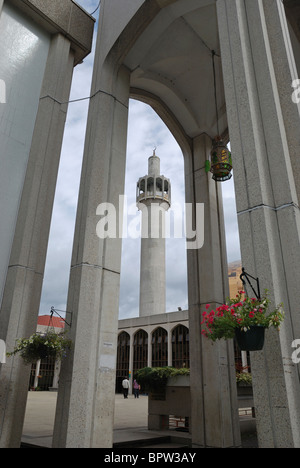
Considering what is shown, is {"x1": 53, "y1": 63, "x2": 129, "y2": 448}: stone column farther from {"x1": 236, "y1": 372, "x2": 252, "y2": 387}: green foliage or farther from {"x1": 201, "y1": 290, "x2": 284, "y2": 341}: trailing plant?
{"x1": 236, "y1": 372, "x2": 252, "y2": 387}: green foliage

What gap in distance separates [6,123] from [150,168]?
111 ft

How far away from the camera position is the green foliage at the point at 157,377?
9.49 metres

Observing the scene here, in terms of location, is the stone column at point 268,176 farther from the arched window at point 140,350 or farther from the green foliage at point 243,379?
the arched window at point 140,350

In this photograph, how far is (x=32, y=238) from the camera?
7.11 m

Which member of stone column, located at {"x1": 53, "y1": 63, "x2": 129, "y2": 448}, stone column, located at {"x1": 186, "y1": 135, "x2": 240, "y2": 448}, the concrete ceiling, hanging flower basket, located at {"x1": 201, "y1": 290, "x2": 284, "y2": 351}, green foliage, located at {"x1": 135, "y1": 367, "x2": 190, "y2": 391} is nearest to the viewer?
hanging flower basket, located at {"x1": 201, "y1": 290, "x2": 284, "y2": 351}

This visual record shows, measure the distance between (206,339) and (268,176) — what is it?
5258 mm

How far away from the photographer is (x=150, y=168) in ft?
134

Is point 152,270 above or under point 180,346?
above

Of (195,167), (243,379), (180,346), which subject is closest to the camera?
(243,379)

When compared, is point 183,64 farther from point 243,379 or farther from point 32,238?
point 243,379

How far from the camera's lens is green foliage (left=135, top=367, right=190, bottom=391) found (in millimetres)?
9492

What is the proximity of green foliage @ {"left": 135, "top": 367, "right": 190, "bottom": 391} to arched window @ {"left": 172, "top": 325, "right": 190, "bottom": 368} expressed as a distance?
19874 mm

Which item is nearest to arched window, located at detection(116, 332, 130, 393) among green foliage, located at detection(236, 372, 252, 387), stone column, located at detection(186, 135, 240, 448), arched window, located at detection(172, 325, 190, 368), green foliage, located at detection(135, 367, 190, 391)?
arched window, located at detection(172, 325, 190, 368)

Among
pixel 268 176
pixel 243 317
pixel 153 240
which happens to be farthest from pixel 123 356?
pixel 243 317
